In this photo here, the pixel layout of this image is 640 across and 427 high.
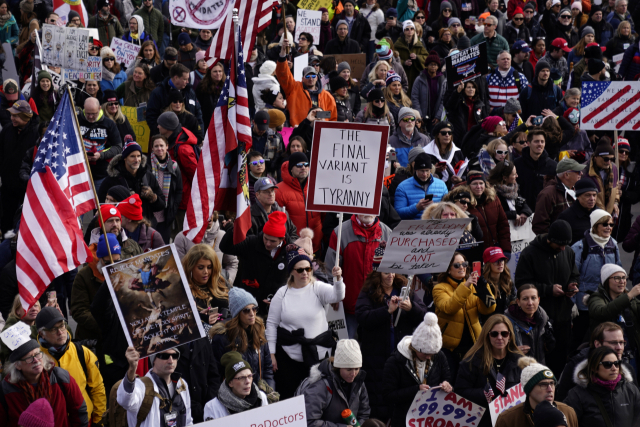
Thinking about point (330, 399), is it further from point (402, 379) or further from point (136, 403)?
point (136, 403)

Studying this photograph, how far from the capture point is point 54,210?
7.11m

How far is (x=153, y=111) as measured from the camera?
1277 cm

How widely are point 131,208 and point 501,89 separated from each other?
7.79 metres

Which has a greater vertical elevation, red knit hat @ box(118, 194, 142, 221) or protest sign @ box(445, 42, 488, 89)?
protest sign @ box(445, 42, 488, 89)

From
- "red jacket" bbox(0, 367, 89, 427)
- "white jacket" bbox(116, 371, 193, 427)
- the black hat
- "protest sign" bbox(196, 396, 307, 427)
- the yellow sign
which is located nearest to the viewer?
"protest sign" bbox(196, 396, 307, 427)

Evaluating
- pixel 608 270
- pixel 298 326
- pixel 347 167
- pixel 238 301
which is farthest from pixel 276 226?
pixel 608 270

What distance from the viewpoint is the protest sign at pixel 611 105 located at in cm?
1144

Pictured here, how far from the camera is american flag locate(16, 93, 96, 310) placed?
22.9ft

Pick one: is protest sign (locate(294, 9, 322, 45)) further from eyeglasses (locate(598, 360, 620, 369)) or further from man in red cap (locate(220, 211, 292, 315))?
eyeglasses (locate(598, 360, 620, 369))

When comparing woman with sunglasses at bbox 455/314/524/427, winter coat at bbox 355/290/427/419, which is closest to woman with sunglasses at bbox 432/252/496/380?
winter coat at bbox 355/290/427/419

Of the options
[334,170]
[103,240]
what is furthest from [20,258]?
[334,170]

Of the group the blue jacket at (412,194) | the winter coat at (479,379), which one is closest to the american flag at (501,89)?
the blue jacket at (412,194)

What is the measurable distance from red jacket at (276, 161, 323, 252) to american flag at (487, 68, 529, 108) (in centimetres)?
572

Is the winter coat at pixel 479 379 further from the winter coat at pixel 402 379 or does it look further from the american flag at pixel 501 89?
the american flag at pixel 501 89
